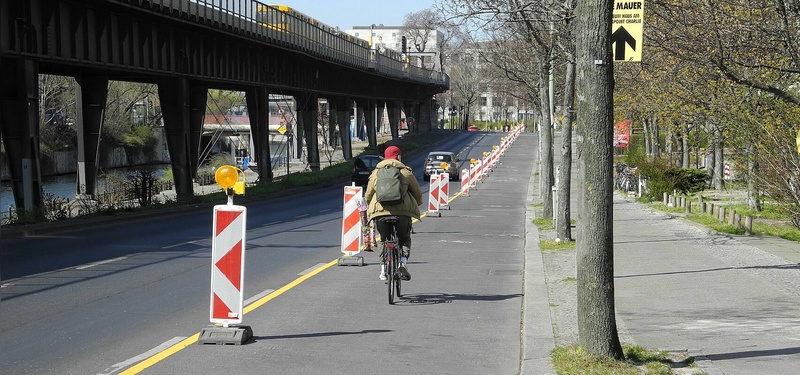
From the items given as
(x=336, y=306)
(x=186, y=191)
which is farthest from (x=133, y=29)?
(x=336, y=306)

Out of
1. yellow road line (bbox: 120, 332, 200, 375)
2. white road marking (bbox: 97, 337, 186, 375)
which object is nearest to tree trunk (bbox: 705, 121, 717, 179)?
yellow road line (bbox: 120, 332, 200, 375)

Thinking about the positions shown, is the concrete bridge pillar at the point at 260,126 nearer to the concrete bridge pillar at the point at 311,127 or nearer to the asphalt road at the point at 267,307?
the concrete bridge pillar at the point at 311,127

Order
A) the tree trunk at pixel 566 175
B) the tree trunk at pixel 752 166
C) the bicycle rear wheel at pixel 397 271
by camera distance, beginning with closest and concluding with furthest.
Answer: the bicycle rear wheel at pixel 397 271 < the tree trunk at pixel 566 175 < the tree trunk at pixel 752 166

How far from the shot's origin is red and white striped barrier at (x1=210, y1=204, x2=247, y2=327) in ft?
29.4

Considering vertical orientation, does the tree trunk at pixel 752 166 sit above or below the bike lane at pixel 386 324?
above

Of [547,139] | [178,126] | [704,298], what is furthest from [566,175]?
[178,126]

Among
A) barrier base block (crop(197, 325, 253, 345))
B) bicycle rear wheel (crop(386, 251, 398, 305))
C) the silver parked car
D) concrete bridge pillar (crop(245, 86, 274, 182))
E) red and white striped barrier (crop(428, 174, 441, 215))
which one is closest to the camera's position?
barrier base block (crop(197, 325, 253, 345))

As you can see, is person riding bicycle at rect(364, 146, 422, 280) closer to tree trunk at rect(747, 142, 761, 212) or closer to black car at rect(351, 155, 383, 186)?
tree trunk at rect(747, 142, 761, 212)

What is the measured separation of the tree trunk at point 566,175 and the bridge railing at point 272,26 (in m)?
14.7

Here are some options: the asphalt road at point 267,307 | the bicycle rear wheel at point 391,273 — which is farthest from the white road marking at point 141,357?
the bicycle rear wheel at point 391,273

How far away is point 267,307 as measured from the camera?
1115 centimetres

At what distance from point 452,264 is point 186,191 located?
1028 inches

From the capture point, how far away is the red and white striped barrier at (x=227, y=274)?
8.95 metres

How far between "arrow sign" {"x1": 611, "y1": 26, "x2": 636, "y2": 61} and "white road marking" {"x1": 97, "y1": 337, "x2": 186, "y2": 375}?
510cm
